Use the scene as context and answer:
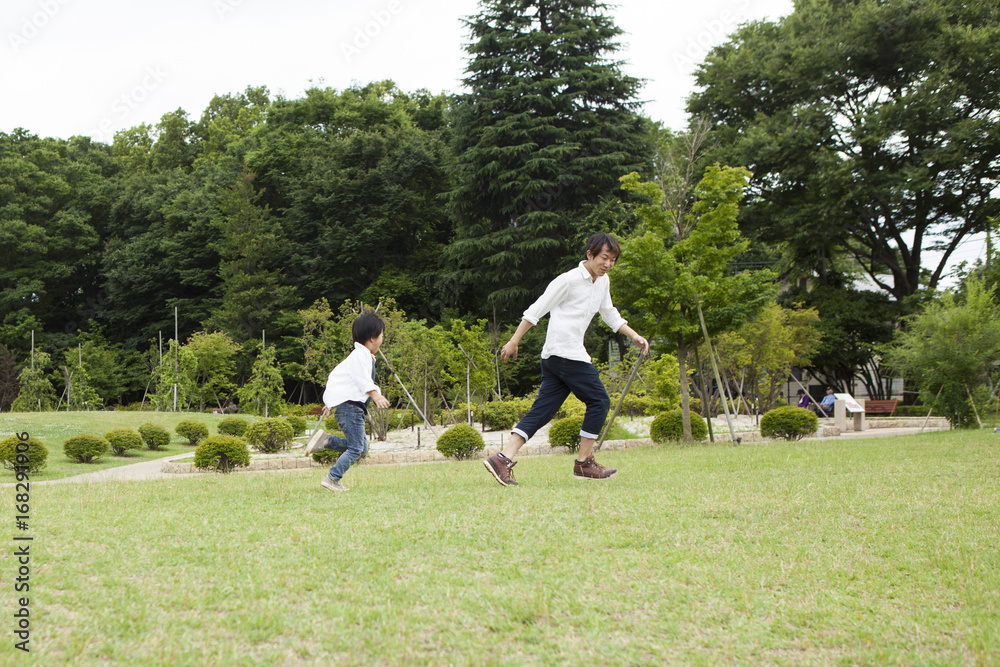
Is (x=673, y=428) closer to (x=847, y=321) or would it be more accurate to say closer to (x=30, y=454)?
(x=30, y=454)

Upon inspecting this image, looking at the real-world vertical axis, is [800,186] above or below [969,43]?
below

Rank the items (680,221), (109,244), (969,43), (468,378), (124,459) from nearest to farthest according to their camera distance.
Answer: (680,221) → (124,459) → (468,378) → (969,43) → (109,244)

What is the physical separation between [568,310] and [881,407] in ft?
83.4

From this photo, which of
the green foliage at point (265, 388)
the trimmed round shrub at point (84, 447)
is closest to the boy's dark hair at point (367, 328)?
the trimmed round shrub at point (84, 447)

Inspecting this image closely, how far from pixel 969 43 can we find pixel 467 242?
19.2 m

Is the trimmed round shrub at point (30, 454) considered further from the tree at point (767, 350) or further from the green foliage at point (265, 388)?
the tree at point (767, 350)

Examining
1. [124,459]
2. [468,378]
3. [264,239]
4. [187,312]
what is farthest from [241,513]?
[187,312]

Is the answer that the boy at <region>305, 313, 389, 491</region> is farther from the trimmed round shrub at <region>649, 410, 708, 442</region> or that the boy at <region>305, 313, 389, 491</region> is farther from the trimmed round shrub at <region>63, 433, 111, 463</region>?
the trimmed round shrub at <region>63, 433, 111, 463</region>

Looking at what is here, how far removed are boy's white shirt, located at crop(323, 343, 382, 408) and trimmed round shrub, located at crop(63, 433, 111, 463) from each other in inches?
402

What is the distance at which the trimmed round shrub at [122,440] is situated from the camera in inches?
634

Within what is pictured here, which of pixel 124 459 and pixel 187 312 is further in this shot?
pixel 187 312

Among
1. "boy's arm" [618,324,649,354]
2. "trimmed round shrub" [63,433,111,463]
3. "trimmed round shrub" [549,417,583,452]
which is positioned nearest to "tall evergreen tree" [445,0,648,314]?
"trimmed round shrub" [549,417,583,452]

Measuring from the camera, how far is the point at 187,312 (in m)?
42.6

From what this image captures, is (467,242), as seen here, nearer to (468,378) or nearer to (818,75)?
(468,378)
